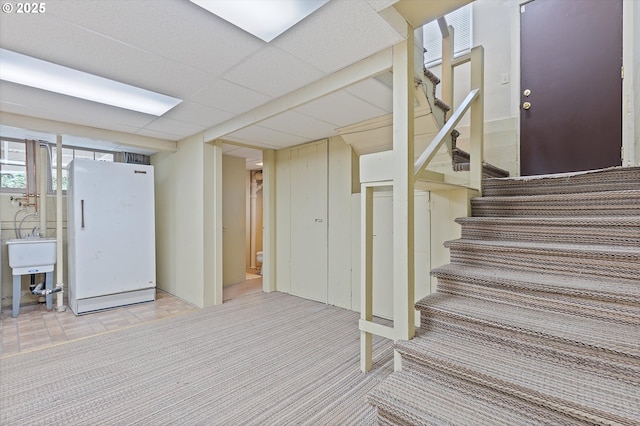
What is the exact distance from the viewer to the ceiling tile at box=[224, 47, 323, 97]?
1923mm

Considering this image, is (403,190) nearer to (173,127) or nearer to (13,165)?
(173,127)

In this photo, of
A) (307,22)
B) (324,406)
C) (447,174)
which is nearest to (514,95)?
(447,174)

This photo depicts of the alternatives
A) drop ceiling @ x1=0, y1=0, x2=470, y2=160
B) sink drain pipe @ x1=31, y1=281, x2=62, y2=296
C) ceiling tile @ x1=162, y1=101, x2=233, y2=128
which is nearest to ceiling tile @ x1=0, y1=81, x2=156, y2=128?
drop ceiling @ x1=0, y1=0, x2=470, y2=160

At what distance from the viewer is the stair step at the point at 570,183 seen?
6.29 ft

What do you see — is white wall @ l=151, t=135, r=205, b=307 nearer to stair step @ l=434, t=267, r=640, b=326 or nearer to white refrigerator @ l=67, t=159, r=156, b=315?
white refrigerator @ l=67, t=159, r=156, b=315

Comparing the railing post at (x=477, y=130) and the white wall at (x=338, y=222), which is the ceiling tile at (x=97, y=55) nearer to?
the white wall at (x=338, y=222)

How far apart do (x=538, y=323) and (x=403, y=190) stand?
0.95m

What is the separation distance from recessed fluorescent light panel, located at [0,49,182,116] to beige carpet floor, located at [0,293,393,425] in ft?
6.98

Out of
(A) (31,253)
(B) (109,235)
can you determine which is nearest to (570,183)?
(B) (109,235)

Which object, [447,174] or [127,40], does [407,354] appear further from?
[127,40]

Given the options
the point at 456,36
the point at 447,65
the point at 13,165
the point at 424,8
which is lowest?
the point at 13,165

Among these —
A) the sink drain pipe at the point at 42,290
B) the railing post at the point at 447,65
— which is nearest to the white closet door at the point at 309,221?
the railing post at the point at 447,65

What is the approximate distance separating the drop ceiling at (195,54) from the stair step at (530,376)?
1.79m

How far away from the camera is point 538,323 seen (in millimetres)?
1430
